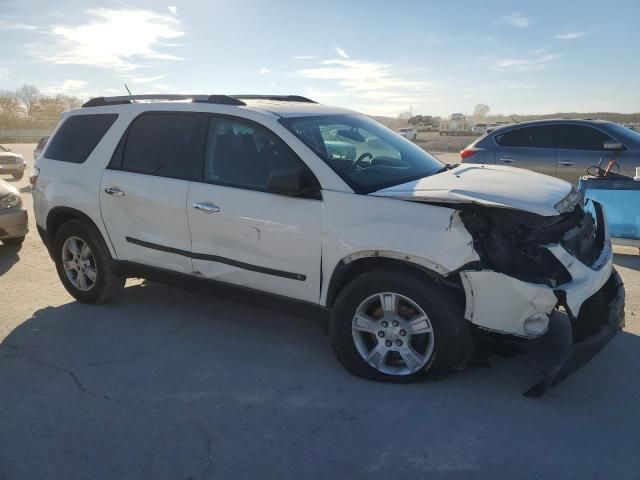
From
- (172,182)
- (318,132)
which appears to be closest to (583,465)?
(318,132)

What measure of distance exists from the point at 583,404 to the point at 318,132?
255cm

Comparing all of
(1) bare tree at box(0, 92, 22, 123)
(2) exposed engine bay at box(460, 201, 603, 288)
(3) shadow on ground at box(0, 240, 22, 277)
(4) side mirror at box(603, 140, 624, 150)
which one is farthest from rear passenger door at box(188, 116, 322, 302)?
(1) bare tree at box(0, 92, 22, 123)

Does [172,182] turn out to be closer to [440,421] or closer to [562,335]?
[440,421]

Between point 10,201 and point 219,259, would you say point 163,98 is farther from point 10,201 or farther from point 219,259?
point 10,201

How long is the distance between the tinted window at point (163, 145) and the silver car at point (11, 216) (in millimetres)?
3414

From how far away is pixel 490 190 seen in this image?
357cm

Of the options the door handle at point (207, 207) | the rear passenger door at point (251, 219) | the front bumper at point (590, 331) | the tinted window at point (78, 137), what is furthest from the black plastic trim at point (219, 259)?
the front bumper at point (590, 331)

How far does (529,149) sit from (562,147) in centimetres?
47

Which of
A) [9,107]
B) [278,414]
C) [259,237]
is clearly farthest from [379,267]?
[9,107]

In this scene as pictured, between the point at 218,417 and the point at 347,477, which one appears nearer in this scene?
the point at 347,477

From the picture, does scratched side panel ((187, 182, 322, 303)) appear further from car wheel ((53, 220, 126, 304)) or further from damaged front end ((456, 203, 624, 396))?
car wheel ((53, 220, 126, 304))

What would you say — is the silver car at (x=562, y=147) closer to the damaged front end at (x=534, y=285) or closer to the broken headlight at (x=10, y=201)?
the damaged front end at (x=534, y=285)

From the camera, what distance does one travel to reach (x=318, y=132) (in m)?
4.24

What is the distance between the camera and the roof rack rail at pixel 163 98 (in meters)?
4.48
